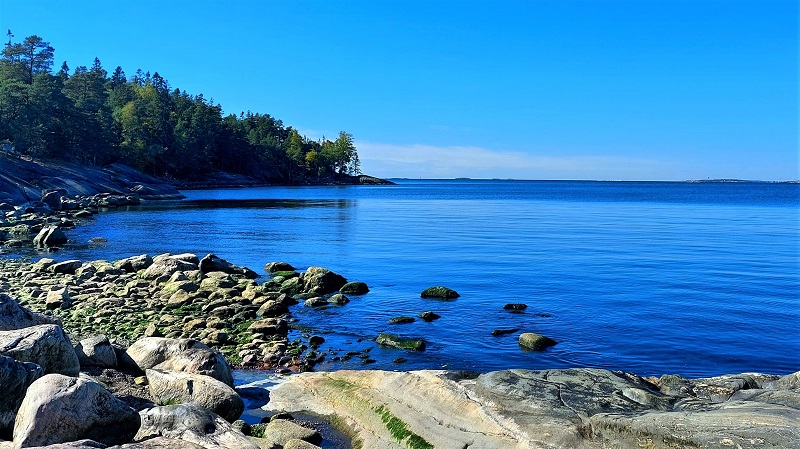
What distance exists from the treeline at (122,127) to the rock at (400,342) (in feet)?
294

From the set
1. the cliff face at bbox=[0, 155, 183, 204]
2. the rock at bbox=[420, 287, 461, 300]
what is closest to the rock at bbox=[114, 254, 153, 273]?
the rock at bbox=[420, 287, 461, 300]

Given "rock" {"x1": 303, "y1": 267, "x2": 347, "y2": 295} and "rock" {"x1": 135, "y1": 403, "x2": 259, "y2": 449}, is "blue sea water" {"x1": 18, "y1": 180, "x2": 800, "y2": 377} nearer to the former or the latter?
"rock" {"x1": 303, "y1": 267, "x2": 347, "y2": 295}

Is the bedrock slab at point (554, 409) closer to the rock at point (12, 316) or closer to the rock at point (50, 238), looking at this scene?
the rock at point (12, 316)

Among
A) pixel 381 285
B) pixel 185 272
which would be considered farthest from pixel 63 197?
pixel 381 285

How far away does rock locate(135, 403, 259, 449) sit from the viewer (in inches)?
366

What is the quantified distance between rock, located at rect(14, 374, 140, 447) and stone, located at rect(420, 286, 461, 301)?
17.8 meters

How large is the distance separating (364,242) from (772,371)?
34069mm

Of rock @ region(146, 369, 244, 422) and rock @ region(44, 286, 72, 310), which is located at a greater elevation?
rock @ region(146, 369, 244, 422)

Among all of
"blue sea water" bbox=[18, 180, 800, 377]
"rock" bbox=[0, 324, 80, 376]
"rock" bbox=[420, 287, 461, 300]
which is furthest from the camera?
"rock" bbox=[420, 287, 461, 300]

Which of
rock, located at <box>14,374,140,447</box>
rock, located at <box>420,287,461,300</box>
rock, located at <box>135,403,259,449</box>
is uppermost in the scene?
rock, located at <box>14,374,140,447</box>

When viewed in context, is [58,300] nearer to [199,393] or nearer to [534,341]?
[199,393]

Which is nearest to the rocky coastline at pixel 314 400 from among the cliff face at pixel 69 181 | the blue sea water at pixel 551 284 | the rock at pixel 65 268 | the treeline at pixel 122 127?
the blue sea water at pixel 551 284

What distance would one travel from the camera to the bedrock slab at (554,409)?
8.79 m

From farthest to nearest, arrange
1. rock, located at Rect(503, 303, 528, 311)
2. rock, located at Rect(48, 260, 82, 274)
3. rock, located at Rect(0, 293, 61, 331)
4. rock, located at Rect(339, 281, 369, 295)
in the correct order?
rock, located at Rect(48, 260, 82, 274), rock, located at Rect(339, 281, 369, 295), rock, located at Rect(503, 303, 528, 311), rock, located at Rect(0, 293, 61, 331)
